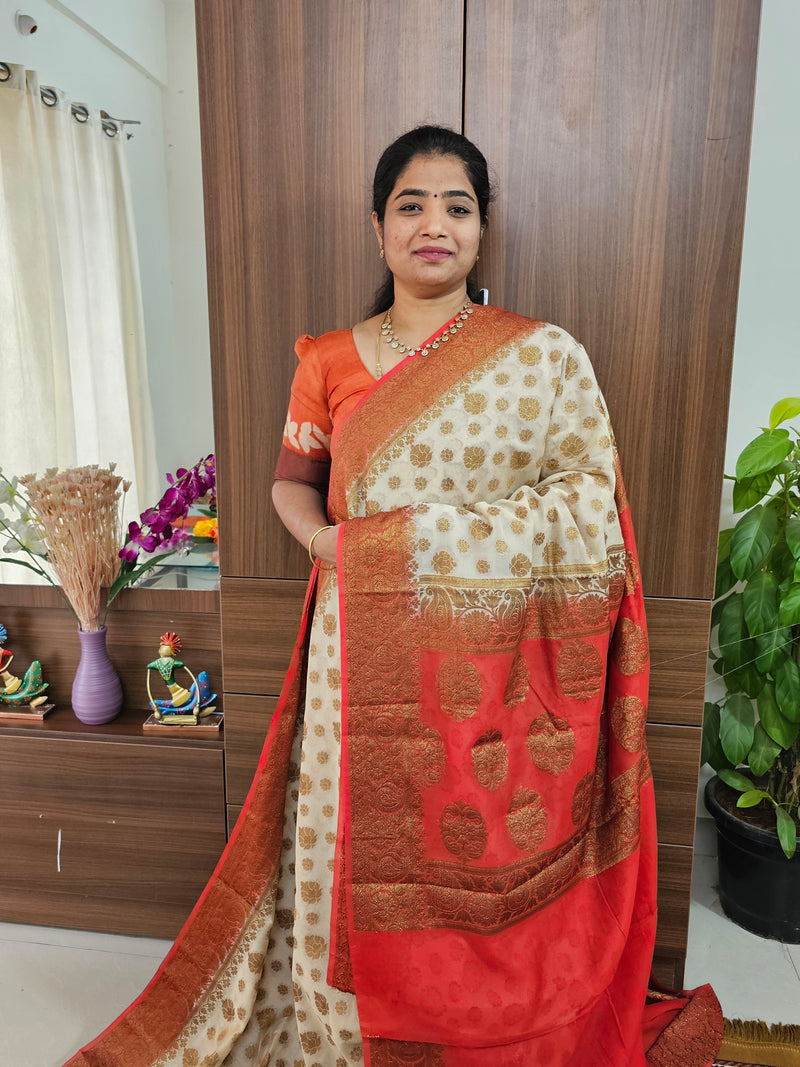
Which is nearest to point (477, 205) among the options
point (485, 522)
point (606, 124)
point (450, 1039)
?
point (606, 124)

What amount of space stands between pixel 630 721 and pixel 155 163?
1511 mm

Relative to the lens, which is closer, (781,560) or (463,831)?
(463,831)

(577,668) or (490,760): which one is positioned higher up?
→ (577,668)

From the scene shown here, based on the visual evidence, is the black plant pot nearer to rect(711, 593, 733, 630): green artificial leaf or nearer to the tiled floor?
the tiled floor

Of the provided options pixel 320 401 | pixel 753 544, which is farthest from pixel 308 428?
pixel 753 544

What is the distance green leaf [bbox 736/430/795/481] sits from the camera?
64.2 inches

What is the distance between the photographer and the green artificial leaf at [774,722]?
1774 millimetres

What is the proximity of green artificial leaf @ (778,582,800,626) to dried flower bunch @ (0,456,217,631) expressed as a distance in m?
1.22

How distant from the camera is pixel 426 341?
4.32 ft

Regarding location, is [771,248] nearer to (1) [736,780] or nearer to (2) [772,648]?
(2) [772,648]

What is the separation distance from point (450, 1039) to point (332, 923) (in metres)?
0.24

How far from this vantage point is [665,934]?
5.50ft

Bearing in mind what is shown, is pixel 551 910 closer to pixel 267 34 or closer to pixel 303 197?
pixel 303 197

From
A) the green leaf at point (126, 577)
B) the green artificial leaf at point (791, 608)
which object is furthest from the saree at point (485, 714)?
the green leaf at point (126, 577)
